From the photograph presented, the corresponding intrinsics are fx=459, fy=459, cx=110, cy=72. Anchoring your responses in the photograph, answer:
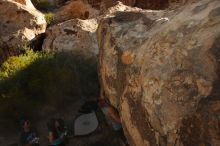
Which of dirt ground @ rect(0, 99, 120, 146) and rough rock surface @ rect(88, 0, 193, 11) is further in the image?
rough rock surface @ rect(88, 0, 193, 11)

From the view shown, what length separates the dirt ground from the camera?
10.8 m

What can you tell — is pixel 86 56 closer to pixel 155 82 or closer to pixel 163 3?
pixel 163 3

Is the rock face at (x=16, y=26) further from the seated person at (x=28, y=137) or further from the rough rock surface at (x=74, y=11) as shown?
the seated person at (x=28, y=137)

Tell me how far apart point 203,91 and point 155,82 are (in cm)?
95

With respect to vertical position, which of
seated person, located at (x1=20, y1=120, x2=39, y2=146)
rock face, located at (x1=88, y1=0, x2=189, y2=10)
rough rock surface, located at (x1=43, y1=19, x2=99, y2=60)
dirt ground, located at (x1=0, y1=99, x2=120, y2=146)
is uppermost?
rock face, located at (x1=88, y1=0, x2=189, y2=10)

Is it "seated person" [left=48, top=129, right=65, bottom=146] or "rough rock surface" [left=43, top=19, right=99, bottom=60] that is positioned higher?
"rough rock surface" [left=43, top=19, right=99, bottom=60]

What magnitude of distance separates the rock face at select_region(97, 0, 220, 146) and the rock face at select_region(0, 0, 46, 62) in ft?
21.9

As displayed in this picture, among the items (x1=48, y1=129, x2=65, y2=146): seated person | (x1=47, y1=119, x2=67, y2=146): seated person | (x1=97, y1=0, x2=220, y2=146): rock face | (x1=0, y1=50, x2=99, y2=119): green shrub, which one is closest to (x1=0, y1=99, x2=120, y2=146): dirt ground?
(x1=0, y1=50, x2=99, y2=119): green shrub

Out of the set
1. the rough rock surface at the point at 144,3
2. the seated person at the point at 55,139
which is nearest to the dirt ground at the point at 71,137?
the seated person at the point at 55,139

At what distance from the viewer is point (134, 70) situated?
769 cm

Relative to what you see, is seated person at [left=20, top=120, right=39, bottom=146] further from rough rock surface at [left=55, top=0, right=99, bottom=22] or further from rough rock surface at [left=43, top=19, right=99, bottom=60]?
rough rock surface at [left=55, top=0, right=99, bottom=22]

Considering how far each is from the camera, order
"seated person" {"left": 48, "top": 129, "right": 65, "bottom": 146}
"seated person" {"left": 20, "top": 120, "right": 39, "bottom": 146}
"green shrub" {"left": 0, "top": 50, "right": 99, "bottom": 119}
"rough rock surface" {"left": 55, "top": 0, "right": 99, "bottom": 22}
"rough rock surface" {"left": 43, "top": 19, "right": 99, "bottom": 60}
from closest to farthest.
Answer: "seated person" {"left": 48, "top": 129, "right": 65, "bottom": 146}
"seated person" {"left": 20, "top": 120, "right": 39, "bottom": 146}
"green shrub" {"left": 0, "top": 50, "right": 99, "bottom": 119}
"rough rock surface" {"left": 43, "top": 19, "right": 99, "bottom": 60}
"rough rock surface" {"left": 55, "top": 0, "right": 99, "bottom": 22}

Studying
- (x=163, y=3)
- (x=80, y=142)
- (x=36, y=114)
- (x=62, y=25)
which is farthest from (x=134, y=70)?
(x=163, y=3)

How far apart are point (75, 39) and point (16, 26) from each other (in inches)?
106
